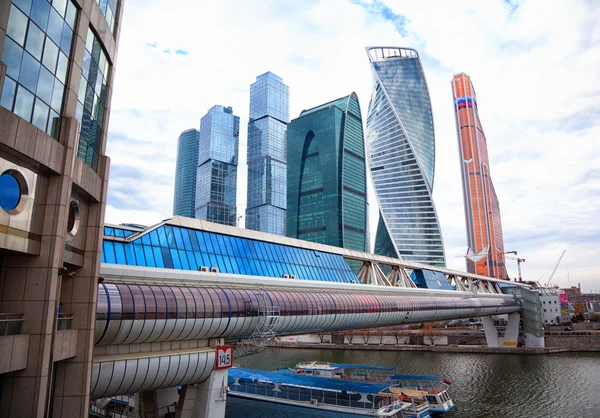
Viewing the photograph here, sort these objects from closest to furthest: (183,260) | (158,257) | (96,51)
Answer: (96,51) < (158,257) < (183,260)

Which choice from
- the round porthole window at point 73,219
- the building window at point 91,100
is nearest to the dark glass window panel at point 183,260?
the building window at point 91,100

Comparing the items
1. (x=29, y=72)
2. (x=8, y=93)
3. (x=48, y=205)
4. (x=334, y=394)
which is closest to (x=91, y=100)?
(x=29, y=72)

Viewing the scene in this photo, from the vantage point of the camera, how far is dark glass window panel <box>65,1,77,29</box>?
64.4 ft

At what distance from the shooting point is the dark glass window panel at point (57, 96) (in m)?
18.5

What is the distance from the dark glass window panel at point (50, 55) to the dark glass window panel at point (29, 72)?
24.4 inches

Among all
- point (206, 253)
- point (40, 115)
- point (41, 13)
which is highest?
point (41, 13)

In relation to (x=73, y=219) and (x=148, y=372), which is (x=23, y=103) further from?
(x=148, y=372)

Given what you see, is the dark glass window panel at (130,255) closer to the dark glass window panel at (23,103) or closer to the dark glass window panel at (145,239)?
the dark glass window panel at (145,239)

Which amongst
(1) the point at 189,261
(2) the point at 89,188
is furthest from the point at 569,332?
(2) the point at 89,188

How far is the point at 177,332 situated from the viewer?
1057 inches

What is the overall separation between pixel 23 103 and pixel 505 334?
11932 cm

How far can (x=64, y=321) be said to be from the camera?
1917 centimetres

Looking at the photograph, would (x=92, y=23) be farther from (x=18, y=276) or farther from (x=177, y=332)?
(x=177, y=332)

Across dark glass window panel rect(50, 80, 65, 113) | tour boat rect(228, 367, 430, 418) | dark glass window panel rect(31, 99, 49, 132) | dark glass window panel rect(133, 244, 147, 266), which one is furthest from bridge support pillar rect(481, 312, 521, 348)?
dark glass window panel rect(31, 99, 49, 132)
